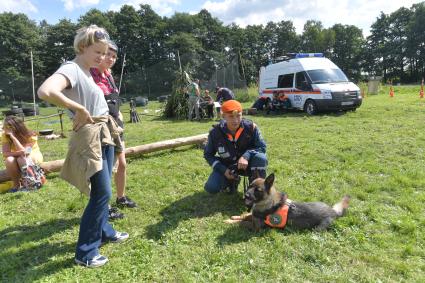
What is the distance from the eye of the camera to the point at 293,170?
6.00 m

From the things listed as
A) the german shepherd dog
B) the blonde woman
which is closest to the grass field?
the german shepherd dog

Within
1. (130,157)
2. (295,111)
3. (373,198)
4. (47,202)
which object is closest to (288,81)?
(295,111)

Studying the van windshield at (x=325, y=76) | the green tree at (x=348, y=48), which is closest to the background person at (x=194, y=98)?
the van windshield at (x=325, y=76)

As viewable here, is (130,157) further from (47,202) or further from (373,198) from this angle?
(373,198)

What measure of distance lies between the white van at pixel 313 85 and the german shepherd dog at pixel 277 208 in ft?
31.7

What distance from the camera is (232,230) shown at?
12.8 feet

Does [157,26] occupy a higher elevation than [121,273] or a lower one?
higher

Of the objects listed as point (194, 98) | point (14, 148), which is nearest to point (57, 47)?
point (194, 98)

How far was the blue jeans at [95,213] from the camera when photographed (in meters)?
2.98

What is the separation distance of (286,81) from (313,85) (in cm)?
202

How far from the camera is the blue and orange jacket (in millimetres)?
4570

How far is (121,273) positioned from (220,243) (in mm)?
1067

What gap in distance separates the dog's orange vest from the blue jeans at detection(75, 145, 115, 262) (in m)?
1.79

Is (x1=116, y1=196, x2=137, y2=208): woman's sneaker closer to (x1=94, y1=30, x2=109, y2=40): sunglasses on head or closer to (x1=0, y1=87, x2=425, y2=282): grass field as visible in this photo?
(x1=0, y1=87, x2=425, y2=282): grass field
